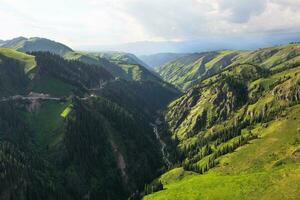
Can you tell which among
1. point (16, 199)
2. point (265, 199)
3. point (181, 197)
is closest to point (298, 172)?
point (265, 199)

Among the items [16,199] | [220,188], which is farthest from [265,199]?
[16,199]

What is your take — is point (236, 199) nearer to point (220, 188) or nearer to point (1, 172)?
point (220, 188)

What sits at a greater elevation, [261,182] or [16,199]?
[261,182]

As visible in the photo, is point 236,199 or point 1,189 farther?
point 1,189

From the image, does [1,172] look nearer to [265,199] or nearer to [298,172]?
[265,199]

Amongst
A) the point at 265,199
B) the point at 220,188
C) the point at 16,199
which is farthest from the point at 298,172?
the point at 16,199

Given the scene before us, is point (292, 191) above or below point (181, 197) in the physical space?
above

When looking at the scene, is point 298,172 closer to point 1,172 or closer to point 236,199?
point 236,199

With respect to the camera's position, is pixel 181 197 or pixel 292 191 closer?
pixel 292 191
